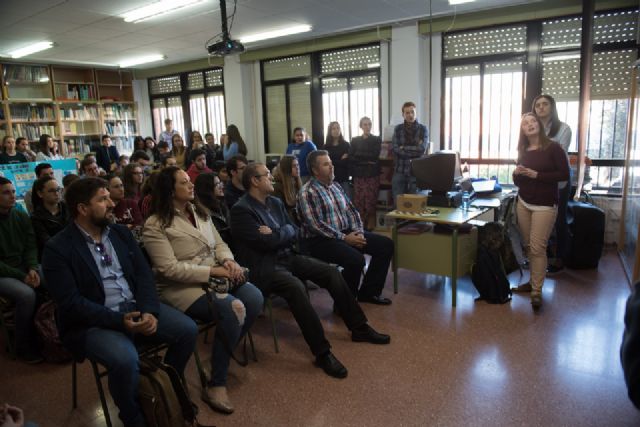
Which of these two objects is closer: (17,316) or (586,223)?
(17,316)

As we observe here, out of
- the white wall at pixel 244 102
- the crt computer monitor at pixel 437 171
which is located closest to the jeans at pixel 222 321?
the crt computer monitor at pixel 437 171

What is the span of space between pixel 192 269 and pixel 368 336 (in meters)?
1.24

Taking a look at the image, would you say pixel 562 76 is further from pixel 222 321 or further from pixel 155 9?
pixel 222 321

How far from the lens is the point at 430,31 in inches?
228

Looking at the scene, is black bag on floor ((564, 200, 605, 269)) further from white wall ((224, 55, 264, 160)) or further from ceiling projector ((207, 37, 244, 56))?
white wall ((224, 55, 264, 160))

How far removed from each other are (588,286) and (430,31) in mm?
3790

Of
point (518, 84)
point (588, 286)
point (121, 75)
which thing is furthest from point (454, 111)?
point (121, 75)

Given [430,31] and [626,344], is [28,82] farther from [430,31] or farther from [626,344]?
[626,344]

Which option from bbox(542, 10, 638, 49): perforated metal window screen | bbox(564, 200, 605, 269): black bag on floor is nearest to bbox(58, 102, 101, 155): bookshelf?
bbox(542, 10, 638, 49): perforated metal window screen

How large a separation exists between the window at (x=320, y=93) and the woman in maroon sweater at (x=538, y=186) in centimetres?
375

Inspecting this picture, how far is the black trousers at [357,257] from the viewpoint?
10.4 ft

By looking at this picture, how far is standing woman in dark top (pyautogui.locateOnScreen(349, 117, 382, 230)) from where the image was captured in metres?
5.74

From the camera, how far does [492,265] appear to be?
3404mm

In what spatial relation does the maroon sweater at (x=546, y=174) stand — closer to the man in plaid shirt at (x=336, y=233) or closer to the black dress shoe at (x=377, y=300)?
the man in plaid shirt at (x=336, y=233)
